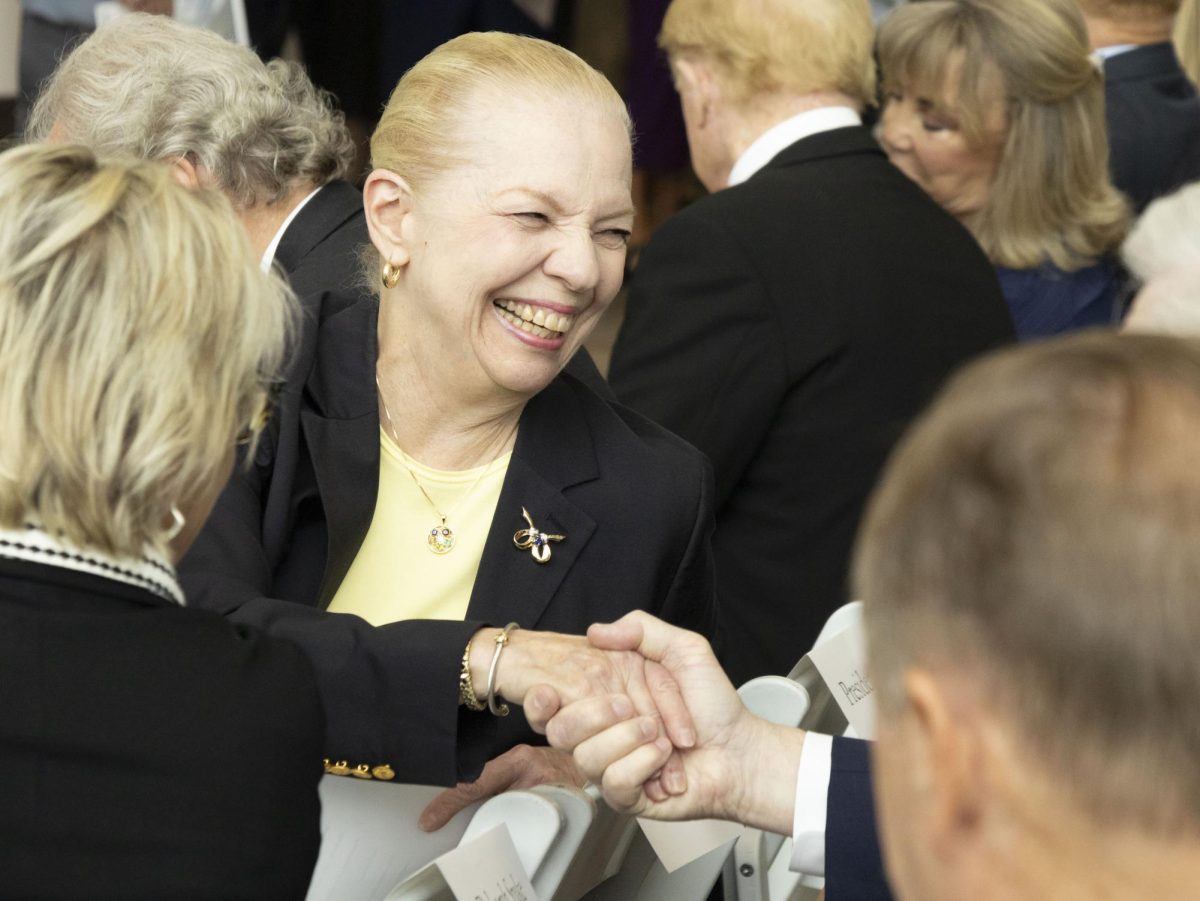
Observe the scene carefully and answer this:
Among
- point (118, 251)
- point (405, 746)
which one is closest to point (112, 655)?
point (118, 251)

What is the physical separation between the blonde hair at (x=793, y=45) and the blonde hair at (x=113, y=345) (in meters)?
2.26

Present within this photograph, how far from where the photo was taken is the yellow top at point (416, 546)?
242cm

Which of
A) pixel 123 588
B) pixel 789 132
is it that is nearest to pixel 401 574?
pixel 123 588

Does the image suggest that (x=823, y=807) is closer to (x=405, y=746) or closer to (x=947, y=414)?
(x=405, y=746)

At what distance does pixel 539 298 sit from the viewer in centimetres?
242

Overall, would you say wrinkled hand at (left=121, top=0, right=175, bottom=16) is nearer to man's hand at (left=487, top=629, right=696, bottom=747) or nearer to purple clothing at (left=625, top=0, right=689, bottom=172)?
purple clothing at (left=625, top=0, right=689, bottom=172)

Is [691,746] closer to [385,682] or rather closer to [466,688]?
[466,688]

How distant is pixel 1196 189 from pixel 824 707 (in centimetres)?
96

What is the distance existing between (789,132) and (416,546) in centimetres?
167

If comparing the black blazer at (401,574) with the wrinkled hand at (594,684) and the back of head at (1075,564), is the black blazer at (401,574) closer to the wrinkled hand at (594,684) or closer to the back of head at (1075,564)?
the wrinkled hand at (594,684)

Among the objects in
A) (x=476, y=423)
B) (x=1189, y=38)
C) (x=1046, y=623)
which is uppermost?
(x=1046, y=623)

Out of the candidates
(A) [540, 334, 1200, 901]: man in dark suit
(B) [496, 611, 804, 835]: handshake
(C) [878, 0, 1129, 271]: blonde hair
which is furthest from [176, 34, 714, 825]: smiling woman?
(C) [878, 0, 1129, 271]: blonde hair

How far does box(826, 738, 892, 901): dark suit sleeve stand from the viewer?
6.55 ft

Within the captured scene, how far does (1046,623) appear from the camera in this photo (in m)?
0.99
